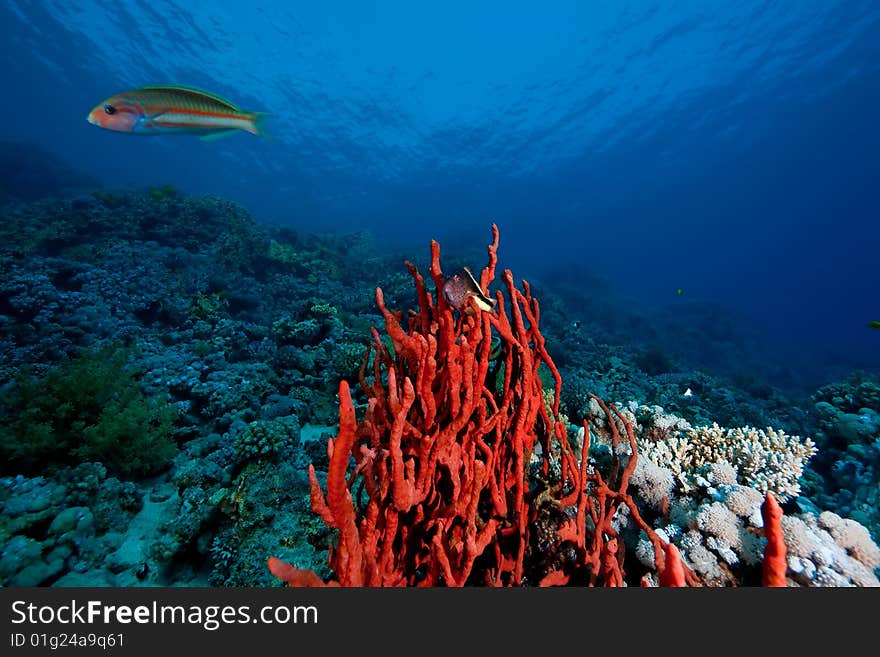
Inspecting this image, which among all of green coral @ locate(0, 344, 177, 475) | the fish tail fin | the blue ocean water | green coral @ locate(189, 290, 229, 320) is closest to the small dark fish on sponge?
the fish tail fin

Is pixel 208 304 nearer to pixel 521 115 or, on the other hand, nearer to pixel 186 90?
pixel 186 90

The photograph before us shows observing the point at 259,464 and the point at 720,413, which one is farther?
the point at 720,413

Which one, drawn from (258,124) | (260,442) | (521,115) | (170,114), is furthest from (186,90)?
(521,115)

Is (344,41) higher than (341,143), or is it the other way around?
(344,41)

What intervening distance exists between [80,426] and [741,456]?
6.25m

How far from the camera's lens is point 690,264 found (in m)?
102

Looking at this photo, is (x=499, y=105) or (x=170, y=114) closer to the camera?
(x=170, y=114)

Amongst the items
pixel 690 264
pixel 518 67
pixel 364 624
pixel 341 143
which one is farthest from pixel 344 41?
pixel 690 264

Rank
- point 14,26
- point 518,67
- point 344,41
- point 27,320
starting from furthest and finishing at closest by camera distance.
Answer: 1. point 518,67
2. point 344,41
3. point 14,26
4. point 27,320

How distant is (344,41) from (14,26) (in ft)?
94.8

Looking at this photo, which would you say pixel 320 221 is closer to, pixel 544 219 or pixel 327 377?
pixel 544 219

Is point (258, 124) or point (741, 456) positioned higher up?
point (258, 124)

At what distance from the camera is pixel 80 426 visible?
3.54 metres

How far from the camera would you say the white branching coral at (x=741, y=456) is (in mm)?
2816
